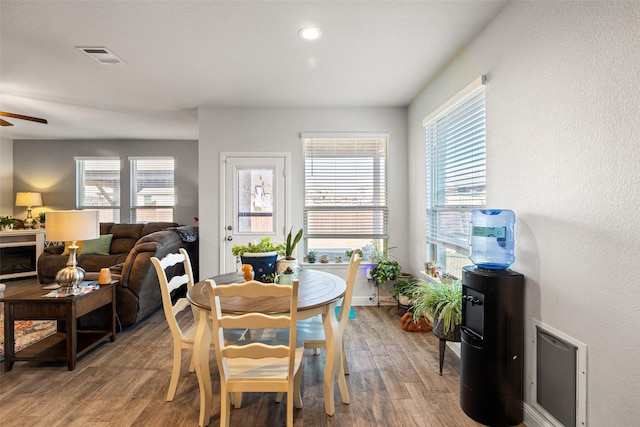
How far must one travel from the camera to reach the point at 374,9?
215cm

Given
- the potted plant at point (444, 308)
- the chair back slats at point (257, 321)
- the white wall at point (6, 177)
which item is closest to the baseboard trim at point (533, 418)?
the potted plant at point (444, 308)

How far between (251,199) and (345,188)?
1.27m

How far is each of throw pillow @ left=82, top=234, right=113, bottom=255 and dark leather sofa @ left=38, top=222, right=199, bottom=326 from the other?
5.1 inches

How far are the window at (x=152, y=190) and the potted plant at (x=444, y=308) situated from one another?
5417mm

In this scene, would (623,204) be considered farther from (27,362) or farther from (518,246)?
(27,362)

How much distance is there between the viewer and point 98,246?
518 cm

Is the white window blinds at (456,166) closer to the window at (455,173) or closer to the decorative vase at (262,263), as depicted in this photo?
the window at (455,173)

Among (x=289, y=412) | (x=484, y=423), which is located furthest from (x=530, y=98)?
(x=289, y=412)

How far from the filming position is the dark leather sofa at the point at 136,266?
3305 mm

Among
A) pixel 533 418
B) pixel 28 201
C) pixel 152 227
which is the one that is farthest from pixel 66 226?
pixel 28 201

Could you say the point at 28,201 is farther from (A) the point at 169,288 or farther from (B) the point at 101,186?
(A) the point at 169,288

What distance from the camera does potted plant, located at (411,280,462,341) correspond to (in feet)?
7.80

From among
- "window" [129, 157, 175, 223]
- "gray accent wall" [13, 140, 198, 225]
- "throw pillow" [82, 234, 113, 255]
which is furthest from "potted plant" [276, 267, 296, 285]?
"window" [129, 157, 175, 223]

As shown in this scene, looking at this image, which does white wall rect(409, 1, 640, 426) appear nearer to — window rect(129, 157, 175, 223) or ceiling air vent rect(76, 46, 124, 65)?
ceiling air vent rect(76, 46, 124, 65)
